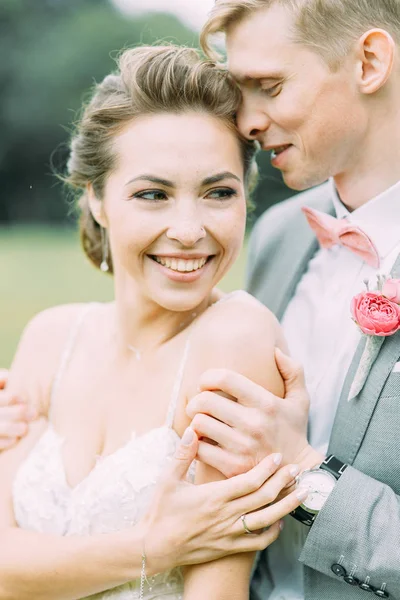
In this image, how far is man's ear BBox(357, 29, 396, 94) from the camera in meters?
3.46

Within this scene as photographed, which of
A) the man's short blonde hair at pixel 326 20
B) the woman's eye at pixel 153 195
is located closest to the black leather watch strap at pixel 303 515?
the woman's eye at pixel 153 195

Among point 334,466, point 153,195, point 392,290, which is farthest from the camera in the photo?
point 153,195

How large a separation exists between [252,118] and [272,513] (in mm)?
1520

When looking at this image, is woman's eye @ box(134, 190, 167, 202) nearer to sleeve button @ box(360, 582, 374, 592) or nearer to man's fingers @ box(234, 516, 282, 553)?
man's fingers @ box(234, 516, 282, 553)

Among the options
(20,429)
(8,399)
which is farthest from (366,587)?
(8,399)

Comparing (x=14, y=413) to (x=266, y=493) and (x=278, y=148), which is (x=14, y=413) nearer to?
(x=266, y=493)

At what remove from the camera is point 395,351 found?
2.96 m

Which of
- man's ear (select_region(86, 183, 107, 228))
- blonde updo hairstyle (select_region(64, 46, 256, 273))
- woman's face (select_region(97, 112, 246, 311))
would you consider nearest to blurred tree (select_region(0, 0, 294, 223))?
man's ear (select_region(86, 183, 107, 228))

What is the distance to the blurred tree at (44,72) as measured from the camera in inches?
1368

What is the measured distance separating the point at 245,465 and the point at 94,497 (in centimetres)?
57

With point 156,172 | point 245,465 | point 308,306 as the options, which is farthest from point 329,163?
point 245,465

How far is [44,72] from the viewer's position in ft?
124

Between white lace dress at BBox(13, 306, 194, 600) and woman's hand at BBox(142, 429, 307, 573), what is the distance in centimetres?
15

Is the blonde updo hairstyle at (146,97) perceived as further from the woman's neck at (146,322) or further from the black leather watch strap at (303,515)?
the black leather watch strap at (303,515)
